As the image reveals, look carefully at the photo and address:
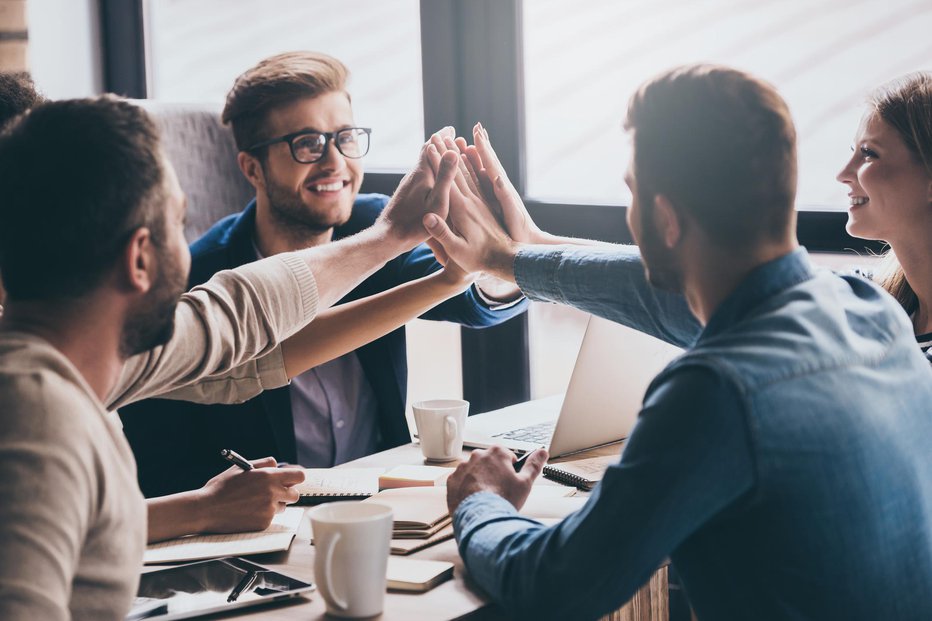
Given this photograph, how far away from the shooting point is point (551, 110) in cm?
248

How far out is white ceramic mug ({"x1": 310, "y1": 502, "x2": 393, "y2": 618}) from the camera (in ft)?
3.22

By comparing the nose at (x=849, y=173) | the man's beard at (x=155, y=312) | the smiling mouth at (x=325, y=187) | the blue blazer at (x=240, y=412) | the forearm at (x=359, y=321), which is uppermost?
the nose at (x=849, y=173)

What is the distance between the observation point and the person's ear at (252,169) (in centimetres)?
220

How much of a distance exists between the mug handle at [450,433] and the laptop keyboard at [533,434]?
0.14 m

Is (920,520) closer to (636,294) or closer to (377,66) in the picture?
(636,294)

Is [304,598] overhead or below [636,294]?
below

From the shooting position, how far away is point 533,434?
1692 millimetres

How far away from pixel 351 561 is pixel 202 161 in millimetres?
1599

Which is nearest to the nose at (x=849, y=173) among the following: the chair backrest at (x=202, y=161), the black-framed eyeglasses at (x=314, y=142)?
the black-framed eyeglasses at (x=314, y=142)

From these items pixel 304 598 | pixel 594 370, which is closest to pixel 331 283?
pixel 594 370

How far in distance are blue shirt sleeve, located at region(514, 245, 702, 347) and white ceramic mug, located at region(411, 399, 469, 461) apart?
244mm

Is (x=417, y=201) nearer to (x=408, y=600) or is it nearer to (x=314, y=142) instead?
(x=314, y=142)

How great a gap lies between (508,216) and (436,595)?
950 millimetres

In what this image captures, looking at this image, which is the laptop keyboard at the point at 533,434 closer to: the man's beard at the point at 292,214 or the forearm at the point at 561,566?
the forearm at the point at 561,566
